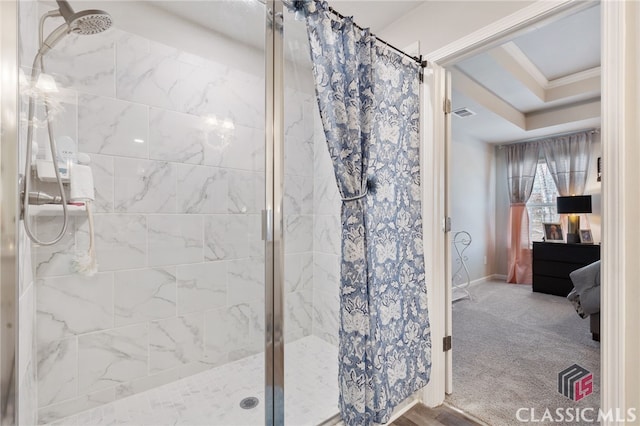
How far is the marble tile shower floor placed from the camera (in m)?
1.58

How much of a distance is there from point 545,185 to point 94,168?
5922 millimetres

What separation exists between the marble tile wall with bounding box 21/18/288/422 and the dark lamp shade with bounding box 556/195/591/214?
4.21m

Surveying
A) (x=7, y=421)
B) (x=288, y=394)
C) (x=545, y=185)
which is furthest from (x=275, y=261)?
(x=545, y=185)

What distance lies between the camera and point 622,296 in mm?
1193

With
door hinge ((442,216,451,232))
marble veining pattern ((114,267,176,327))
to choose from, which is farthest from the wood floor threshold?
marble veining pattern ((114,267,176,327))

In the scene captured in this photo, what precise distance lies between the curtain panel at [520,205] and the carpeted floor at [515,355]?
3.35ft

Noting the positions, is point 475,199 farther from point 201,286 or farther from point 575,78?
point 201,286

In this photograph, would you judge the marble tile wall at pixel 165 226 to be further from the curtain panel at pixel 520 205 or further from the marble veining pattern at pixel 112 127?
the curtain panel at pixel 520 205

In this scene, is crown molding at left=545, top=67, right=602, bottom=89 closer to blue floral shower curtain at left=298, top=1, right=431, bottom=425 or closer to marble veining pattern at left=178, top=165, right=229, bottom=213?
blue floral shower curtain at left=298, top=1, right=431, bottom=425

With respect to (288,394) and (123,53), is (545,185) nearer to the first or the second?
(288,394)

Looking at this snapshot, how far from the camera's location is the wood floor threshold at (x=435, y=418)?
1.63 meters

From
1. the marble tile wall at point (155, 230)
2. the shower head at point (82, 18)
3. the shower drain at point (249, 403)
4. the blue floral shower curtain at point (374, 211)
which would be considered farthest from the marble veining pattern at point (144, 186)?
the shower drain at point (249, 403)

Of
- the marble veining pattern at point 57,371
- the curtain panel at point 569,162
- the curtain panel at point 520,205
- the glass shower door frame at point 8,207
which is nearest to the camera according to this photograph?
the glass shower door frame at point 8,207

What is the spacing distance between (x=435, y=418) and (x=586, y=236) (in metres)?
4.03
